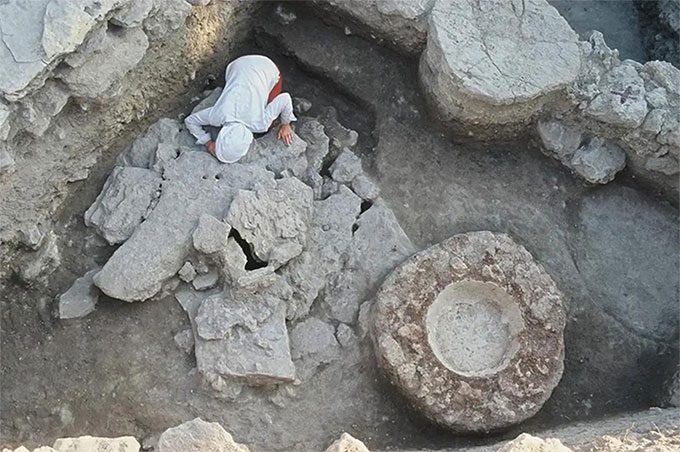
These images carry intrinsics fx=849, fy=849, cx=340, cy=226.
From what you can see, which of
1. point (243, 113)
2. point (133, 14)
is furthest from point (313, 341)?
point (133, 14)

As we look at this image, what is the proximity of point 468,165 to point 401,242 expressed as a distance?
59 cm

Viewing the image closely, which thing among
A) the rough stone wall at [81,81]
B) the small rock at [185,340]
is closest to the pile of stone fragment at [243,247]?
the small rock at [185,340]

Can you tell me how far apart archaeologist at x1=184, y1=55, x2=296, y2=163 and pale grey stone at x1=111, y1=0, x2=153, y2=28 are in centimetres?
65

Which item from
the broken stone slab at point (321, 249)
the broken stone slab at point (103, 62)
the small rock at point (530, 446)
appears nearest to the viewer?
the small rock at point (530, 446)

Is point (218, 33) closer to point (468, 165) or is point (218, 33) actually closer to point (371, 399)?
point (468, 165)

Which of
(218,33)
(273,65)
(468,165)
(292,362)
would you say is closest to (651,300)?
(468,165)

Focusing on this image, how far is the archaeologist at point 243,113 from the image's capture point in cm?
394


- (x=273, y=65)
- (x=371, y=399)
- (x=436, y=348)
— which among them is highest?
(x=273, y=65)

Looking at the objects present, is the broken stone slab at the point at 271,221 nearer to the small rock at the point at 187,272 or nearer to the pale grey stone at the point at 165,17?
the small rock at the point at 187,272

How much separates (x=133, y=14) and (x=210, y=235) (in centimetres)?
97

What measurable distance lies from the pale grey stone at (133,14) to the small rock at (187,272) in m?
1.05

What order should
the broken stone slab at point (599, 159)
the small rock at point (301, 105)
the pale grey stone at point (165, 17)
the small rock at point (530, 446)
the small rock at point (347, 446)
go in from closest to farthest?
1. the small rock at point (530, 446)
2. the small rock at point (347, 446)
3. the pale grey stone at point (165, 17)
4. the broken stone slab at point (599, 159)
5. the small rock at point (301, 105)

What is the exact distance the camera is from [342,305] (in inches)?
152

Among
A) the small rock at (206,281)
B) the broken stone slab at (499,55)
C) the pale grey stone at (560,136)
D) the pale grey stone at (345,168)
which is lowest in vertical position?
the small rock at (206,281)
